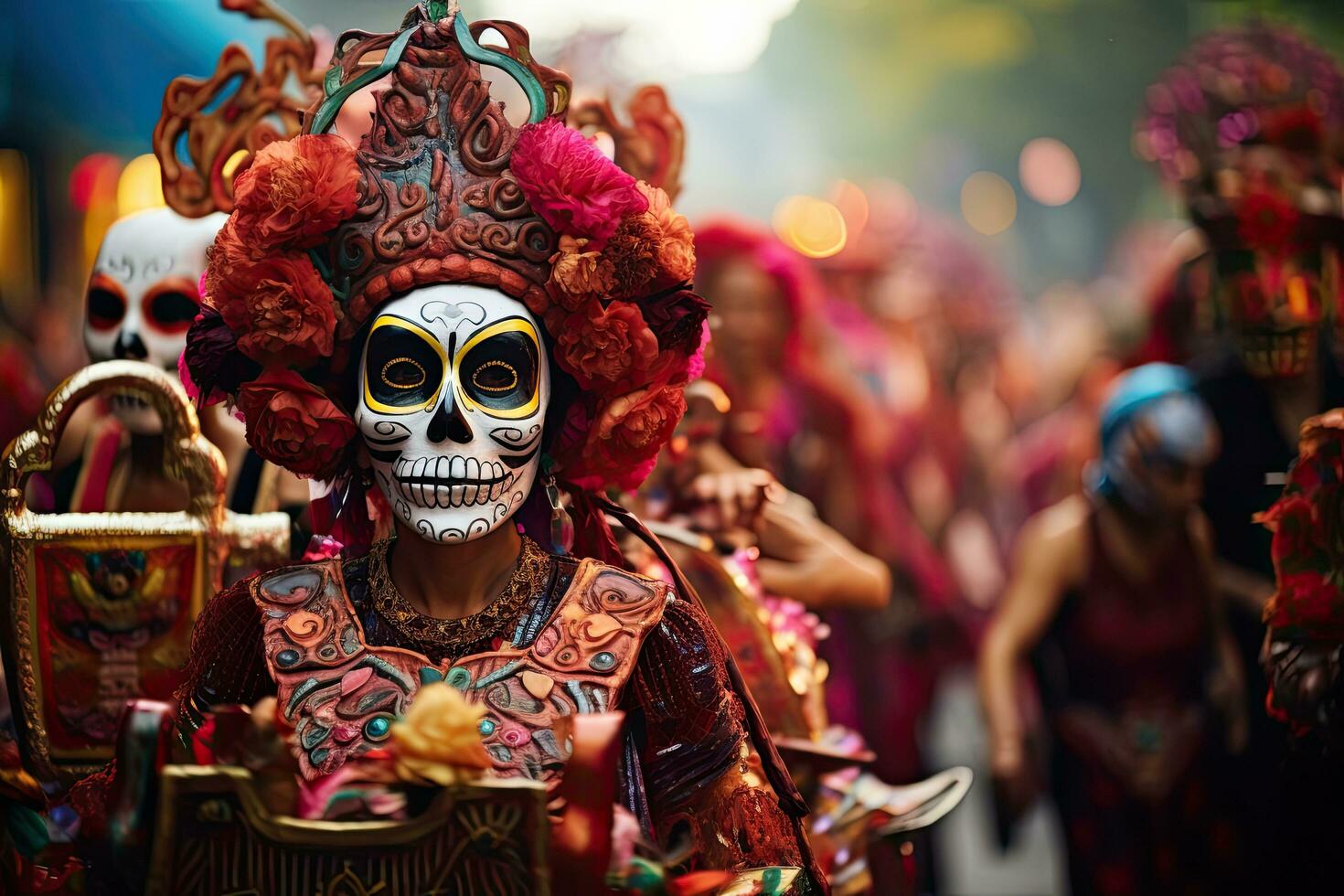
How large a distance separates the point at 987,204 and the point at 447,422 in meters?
6.74

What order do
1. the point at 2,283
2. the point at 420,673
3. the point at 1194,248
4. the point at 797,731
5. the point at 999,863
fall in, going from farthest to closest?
the point at 999,863 → the point at 1194,248 → the point at 2,283 → the point at 797,731 → the point at 420,673

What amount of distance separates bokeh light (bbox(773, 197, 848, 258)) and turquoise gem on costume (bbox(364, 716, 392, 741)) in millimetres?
5556

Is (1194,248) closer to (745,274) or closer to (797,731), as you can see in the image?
(745,274)

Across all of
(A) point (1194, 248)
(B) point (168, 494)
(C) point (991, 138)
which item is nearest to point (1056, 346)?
(C) point (991, 138)

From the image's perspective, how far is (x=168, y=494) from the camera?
391 cm

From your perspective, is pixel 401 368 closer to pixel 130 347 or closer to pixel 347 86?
pixel 347 86

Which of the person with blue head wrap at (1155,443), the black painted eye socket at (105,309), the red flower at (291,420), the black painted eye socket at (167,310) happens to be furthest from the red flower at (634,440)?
the person with blue head wrap at (1155,443)

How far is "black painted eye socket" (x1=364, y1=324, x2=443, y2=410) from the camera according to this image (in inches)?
103

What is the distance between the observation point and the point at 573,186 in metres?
2.61

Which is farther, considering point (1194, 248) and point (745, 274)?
point (1194, 248)

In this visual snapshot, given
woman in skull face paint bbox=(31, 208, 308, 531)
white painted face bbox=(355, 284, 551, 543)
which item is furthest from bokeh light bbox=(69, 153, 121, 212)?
white painted face bbox=(355, 284, 551, 543)

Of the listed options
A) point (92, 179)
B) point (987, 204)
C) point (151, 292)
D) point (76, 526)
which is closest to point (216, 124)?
point (151, 292)

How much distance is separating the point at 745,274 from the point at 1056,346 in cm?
324

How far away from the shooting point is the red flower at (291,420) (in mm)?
2598
